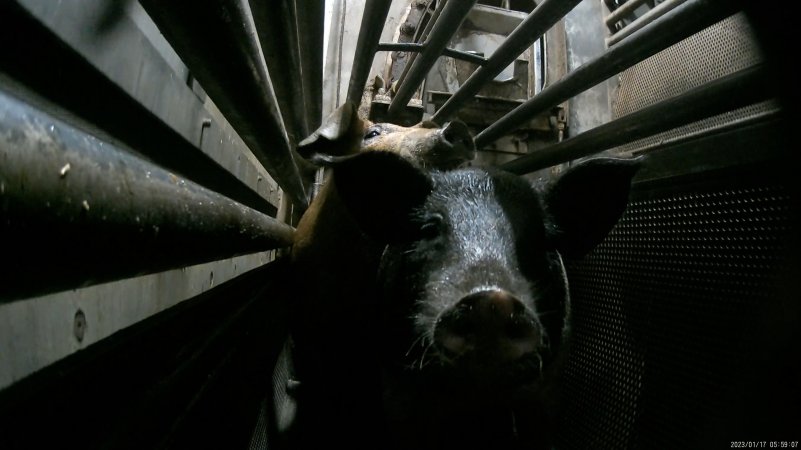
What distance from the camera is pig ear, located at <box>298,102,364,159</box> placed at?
5.39 ft

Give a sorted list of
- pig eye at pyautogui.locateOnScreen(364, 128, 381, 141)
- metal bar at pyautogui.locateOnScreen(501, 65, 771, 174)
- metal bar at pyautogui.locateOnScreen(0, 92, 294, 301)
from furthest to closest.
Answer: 1. pig eye at pyautogui.locateOnScreen(364, 128, 381, 141)
2. metal bar at pyautogui.locateOnScreen(501, 65, 771, 174)
3. metal bar at pyautogui.locateOnScreen(0, 92, 294, 301)

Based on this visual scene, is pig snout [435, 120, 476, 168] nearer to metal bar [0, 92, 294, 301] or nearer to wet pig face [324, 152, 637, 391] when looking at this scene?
wet pig face [324, 152, 637, 391]

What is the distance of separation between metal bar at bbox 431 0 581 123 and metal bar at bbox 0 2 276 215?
91cm

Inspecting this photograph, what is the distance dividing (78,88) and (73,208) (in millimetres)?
609

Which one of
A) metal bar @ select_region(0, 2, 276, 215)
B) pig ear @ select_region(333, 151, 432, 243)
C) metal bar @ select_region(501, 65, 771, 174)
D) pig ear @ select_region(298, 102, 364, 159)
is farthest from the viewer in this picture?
pig ear @ select_region(298, 102, 364, 159)

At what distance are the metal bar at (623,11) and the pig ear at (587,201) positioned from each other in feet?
6.02

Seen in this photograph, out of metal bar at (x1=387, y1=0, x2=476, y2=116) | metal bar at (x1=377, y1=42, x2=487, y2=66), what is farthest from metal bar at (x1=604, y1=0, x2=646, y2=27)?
metal bar at (x1=387, y1=0, x2=476, y2=116)

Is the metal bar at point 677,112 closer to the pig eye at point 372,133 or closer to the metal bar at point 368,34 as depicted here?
the metal bar at point 368,34

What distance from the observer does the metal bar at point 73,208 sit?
0.70 feet

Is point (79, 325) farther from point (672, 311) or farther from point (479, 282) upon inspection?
point (672, 311)

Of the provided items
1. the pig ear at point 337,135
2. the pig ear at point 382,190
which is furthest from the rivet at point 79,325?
the pig ear at point 337,135

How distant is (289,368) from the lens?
2.01 metres

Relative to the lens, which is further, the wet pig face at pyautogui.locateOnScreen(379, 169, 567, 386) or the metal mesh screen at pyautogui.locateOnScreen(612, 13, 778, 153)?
the metal mesh screen at pyautogui.locateOnScreen(612, 13, 778, 153)

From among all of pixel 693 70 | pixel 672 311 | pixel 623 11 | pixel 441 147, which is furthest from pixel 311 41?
pixel 623 11
